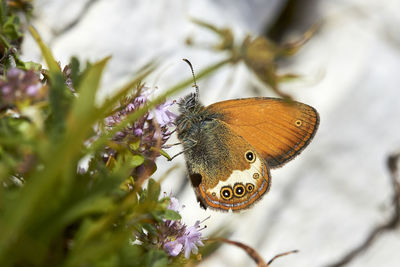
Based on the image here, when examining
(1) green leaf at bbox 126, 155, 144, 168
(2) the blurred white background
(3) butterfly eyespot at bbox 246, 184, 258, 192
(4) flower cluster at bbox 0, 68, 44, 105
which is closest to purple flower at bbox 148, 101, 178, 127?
(1) green leaf at bbox 126, 155, 144, 168

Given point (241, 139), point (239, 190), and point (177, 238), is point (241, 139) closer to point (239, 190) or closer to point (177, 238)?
point (239, 190)

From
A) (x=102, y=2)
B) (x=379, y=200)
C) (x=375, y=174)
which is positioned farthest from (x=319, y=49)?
(x=102, y=2)

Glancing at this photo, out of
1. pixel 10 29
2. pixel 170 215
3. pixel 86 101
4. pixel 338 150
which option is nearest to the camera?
pixel 86 101

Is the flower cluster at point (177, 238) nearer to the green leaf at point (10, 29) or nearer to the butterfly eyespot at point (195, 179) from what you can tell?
the butterfly eyespot at point (195, 179)

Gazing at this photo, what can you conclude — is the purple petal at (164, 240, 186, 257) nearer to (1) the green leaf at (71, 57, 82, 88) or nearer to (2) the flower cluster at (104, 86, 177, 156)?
(2) the flower cluster at (104, 86, 177, 156)

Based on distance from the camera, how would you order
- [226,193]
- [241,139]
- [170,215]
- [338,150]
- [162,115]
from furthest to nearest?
[338,150], [241,139], [226,193], [162,115], [170,215]

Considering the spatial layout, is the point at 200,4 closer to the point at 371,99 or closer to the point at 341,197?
the point at 371,99

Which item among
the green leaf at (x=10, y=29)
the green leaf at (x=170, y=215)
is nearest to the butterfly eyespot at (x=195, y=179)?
the green leaf at (x=170, y=215)

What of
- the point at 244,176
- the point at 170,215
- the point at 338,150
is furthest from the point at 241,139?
the point at 338,150
